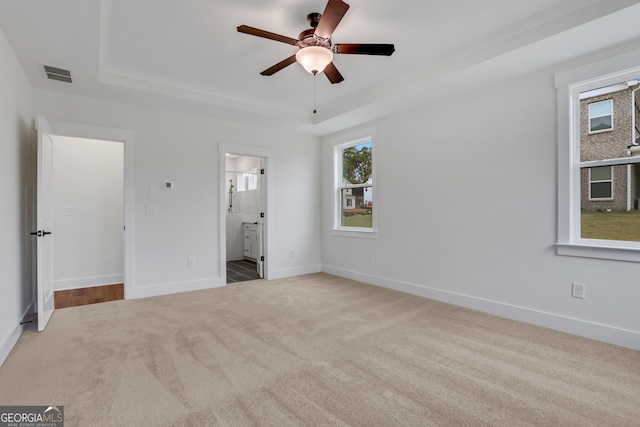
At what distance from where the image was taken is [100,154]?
4.69 metres

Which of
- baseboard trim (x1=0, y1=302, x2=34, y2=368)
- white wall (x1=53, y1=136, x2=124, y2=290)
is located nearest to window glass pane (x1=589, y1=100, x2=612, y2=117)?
baseboard trim (x1=0, y1=302, x2=34, y2=368)

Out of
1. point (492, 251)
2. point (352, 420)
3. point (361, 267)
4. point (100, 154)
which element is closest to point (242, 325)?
point (352, 420)

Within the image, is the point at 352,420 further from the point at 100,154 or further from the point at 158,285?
the point at 100,154

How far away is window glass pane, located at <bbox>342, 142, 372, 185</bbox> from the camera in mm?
5027

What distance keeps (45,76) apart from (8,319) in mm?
2353

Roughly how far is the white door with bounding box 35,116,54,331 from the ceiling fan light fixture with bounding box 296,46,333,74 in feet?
8.25

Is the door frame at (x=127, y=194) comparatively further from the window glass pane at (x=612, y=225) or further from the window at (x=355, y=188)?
the window glass pane at (x=612, y=225)

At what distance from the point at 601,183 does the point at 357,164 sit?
315 cm

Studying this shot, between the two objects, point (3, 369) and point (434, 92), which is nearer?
point (3, 369)

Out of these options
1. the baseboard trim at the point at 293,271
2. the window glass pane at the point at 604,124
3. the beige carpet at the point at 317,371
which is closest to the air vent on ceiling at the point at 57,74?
the beige carpet at the point at 317,371

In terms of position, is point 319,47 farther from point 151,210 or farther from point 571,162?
point 151,210

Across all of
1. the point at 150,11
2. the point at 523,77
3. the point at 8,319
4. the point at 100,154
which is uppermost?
A: the point at 150,11

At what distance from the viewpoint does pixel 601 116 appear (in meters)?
2.76

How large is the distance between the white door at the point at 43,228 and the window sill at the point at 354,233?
3799mm
